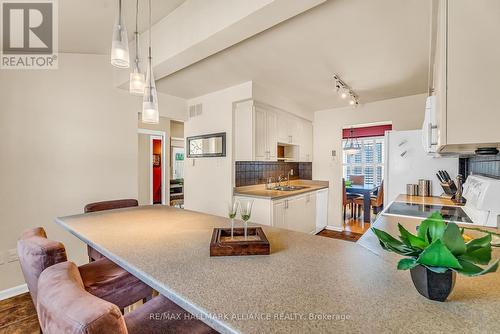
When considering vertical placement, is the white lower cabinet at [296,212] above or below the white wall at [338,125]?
below

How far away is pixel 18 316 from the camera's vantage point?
78.7 inches

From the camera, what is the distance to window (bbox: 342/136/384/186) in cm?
675

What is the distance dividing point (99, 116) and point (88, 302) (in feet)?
9.05

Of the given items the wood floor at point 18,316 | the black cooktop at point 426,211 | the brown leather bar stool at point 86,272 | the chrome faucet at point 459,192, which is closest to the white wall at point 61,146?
the wood floor at point 18,316

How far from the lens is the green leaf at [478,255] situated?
0.60 meters

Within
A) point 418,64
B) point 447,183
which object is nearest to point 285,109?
point 418,64

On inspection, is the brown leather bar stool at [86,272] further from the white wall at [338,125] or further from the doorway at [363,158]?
the doorway at [363,158]

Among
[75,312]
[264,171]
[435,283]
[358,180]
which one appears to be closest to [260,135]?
[264,171]

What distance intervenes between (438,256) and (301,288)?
40cm

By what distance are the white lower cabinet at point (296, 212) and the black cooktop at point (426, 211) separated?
Result: 133cm

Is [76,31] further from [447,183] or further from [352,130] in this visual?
[352,130]

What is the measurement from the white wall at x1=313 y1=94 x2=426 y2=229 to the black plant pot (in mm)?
3809

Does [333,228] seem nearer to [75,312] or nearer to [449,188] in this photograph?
[449,188]

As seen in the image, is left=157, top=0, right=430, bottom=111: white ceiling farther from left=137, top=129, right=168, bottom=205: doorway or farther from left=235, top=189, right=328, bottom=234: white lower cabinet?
left=235, top=189, right=328, bottom=234: white lower cabinet
